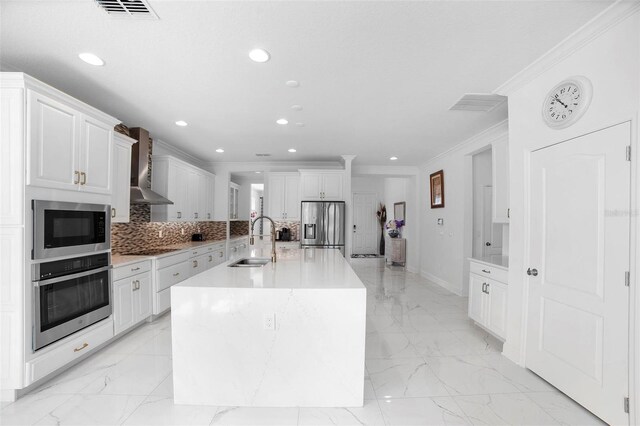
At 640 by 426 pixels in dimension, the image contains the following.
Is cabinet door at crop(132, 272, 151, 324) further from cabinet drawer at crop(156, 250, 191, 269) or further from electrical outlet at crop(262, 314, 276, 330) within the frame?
electrical outlet at crop(262, 314, 276, 330)

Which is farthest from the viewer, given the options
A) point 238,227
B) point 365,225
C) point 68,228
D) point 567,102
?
point 365,225

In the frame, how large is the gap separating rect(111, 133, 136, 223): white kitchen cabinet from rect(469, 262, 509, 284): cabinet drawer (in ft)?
13.8

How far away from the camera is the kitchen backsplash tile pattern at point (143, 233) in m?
3.90

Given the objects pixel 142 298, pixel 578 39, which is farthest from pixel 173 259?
pixel 578 39

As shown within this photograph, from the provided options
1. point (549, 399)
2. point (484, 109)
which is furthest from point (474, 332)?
point (484, 109)

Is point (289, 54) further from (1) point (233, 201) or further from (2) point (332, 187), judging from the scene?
(1) point (233, 201)

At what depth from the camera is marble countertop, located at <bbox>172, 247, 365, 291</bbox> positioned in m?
1.98

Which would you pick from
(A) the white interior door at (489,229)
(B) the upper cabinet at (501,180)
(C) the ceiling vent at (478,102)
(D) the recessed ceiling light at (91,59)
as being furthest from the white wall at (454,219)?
A: (D) the recessed ceiling light at (91,59)

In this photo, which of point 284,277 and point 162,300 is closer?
point 284,277

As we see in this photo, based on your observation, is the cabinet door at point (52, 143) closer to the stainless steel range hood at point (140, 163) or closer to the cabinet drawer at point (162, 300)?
the stainless steel range hood at point (140, 163)

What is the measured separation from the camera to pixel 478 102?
123 inches

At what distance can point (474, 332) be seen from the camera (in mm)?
3398

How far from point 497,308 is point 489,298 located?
0.51 feet

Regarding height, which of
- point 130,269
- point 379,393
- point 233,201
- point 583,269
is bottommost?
point 379,393
